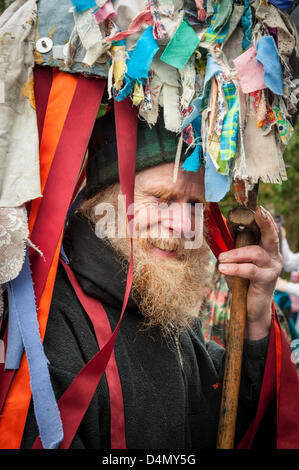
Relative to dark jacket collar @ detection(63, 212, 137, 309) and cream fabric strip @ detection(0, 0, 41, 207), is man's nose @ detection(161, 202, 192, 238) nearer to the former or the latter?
dark jacket collar @ detection(63, 212, 137, 309)

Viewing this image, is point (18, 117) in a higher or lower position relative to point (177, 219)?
higher

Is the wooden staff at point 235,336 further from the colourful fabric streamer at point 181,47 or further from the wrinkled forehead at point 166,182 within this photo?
the colourful fabric streamer at point 181,47

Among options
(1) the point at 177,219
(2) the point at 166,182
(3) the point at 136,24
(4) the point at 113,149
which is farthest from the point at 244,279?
(3) the point at 136,24

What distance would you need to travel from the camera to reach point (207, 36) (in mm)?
1425

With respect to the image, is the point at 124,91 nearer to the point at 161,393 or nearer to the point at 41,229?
the point at 41,229

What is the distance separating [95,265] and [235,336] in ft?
1.85

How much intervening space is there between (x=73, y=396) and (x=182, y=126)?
0.87 metres

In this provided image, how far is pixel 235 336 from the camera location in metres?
1.68

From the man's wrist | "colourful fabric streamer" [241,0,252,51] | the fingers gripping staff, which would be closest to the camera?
"colourful fabric streamer" [241,0,252,51]

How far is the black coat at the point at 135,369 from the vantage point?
4.68 ft

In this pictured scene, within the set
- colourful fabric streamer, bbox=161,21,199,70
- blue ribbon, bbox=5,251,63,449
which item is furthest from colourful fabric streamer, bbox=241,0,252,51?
blue ribbon, bbox=5,251,63,449

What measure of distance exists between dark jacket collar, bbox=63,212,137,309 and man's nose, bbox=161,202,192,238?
214 mm

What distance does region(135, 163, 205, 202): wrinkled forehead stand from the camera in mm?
1710

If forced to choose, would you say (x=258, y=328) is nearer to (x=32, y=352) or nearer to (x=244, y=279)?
(x=244, y=279)
